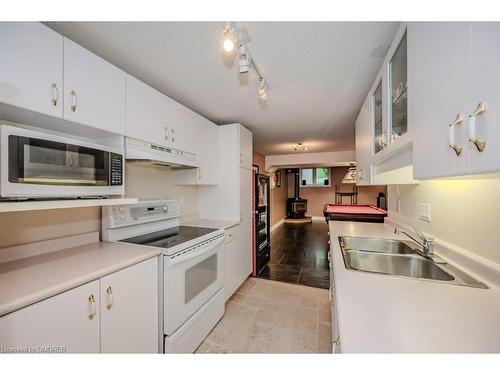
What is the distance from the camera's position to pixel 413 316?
70 centimetres

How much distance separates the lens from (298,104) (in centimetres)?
217

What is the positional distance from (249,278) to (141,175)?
6.79 ft

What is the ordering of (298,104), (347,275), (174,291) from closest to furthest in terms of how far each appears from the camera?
(347,275) < (174,291) < (298,104)

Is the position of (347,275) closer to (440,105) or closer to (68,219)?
(440,105)

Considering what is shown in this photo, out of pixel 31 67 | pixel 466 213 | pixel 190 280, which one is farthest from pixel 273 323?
pixel 31 67

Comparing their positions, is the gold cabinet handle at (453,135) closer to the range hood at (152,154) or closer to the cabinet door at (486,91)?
the cabinet door at (486,91)

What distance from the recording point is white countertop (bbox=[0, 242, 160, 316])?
31.9 inches

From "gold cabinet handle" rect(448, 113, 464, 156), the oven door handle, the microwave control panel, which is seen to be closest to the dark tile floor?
the oven door handle

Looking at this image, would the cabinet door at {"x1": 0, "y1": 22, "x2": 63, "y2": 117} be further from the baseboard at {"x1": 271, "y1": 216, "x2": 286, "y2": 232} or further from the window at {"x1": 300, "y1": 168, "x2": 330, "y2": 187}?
the window at {"x1": 300, "y1": 168, "x2": 330, "y2": 187}

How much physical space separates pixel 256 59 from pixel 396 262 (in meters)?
1.71

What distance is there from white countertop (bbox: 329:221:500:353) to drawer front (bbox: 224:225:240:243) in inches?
60.0
